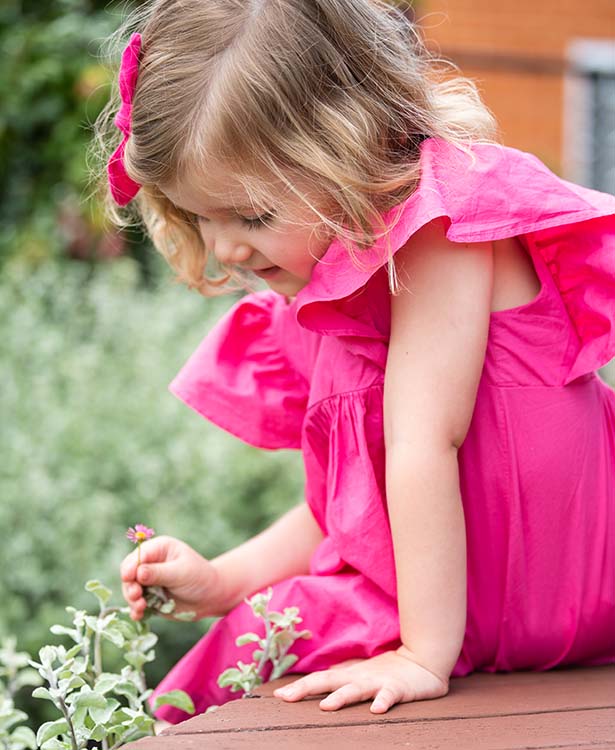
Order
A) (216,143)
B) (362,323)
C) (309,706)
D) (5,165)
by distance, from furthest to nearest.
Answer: (5,165), (362,323), (216,143), (309,706)

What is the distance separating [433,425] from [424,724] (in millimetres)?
397

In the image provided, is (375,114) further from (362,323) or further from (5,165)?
(5,165)

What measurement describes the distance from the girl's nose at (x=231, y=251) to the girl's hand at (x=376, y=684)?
1.97ft

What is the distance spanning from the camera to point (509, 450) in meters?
1.70

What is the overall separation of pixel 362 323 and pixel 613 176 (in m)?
6.10

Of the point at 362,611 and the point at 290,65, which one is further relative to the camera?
the point at 362,611

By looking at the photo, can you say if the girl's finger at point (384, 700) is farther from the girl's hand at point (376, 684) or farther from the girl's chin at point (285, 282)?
the girl's chin at point (285, 282)

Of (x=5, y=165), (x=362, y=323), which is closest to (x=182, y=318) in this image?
(x=5, y=165)

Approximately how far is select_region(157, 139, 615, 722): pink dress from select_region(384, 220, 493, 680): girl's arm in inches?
3.3

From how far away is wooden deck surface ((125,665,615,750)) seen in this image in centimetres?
132

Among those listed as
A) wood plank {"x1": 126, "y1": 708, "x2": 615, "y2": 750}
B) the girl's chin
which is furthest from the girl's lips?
wood plank {"x1": 126, "y1": 708, "x2": 615, "y2": 750}

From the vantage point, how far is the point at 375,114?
5.38ft

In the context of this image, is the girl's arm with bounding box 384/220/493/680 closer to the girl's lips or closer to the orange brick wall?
the girl's lips

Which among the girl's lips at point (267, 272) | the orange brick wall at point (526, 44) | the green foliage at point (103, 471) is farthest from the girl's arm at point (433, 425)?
the orange brick wall at point (526, 44)
